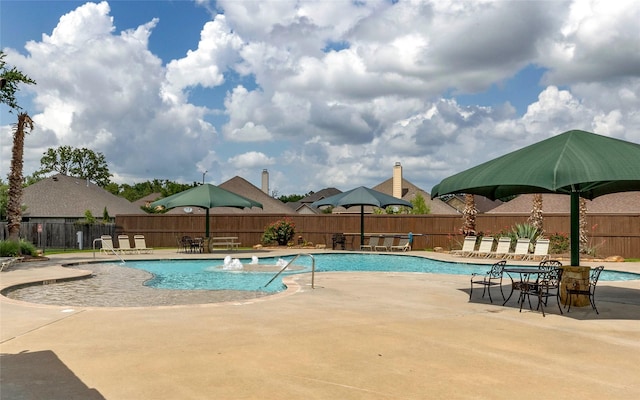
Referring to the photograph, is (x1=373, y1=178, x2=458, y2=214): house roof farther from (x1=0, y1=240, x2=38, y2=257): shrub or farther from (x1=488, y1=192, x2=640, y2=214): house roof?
(x1=0, y1=240, x2=38, y2=257): shrub

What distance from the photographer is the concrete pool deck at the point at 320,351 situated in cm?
490

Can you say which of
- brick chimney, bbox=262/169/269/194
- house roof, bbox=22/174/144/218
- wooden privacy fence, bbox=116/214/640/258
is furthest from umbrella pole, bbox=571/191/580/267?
brick chimney, bbox=262/169/269/194

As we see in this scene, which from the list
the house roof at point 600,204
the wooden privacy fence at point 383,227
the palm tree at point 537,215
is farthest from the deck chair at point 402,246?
the house roof at point 600,204

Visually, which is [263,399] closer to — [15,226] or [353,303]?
[353,303]

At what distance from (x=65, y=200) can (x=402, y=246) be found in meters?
29.5

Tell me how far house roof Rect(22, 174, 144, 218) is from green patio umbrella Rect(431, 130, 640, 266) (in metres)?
37.9

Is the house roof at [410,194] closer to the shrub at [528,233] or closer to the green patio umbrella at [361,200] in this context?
the green patio umbrella at [361,200]

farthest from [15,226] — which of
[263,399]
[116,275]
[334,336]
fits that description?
[263,399]

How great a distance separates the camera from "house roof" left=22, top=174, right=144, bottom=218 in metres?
40.8

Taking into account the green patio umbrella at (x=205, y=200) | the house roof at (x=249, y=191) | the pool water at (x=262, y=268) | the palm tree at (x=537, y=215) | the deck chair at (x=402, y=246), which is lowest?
the pool water at (x=262, y=268)

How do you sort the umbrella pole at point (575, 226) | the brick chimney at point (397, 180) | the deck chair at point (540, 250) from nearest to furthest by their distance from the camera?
the umbrella pole at point (575, 226), the deck chair at point (540, 250), the brick chimney at point (397, 180)

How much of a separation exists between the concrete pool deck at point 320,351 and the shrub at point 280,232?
18874 mm

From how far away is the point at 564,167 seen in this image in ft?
27.0

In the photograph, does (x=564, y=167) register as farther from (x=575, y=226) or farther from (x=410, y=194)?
(x=410, y=194)
